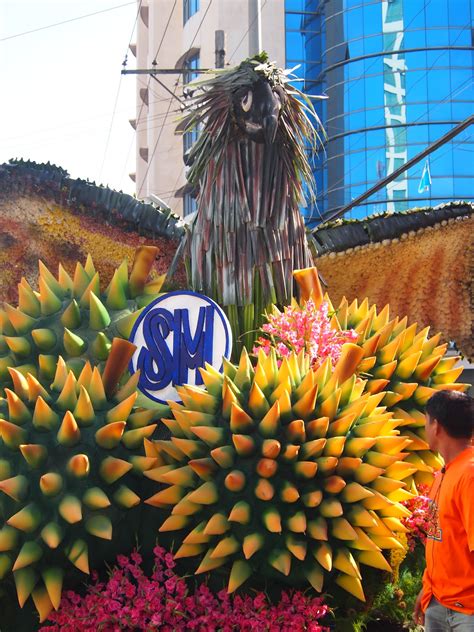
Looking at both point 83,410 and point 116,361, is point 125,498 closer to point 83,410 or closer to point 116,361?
point 83,410

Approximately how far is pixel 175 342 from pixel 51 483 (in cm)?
160

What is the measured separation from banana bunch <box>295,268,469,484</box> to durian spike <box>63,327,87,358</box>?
70.4 inches

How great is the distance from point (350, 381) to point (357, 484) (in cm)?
63

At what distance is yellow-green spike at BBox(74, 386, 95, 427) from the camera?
462 centimetres

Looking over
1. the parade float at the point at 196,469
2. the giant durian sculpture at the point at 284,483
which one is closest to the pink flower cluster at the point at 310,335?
the parade float at the point at 196,469

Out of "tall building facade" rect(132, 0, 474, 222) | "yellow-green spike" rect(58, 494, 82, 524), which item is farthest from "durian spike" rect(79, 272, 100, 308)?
"tall building facade" rect(132, 0, 474, 222)

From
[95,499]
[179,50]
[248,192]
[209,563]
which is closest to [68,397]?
[95,499]

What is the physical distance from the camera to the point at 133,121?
60125 mm

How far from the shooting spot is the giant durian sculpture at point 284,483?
427 centimetres

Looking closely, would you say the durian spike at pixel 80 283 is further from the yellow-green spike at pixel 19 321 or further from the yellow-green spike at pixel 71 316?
the yellow-green spike at pixel 19 321

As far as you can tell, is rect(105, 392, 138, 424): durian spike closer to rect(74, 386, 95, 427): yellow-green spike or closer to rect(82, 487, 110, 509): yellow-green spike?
rect(74, 386, 95, 427): yellow-green spike

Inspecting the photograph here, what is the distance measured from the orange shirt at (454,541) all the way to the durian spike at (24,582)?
6.66 feet

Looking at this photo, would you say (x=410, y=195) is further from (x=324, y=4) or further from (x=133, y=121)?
(x=133, y=121)

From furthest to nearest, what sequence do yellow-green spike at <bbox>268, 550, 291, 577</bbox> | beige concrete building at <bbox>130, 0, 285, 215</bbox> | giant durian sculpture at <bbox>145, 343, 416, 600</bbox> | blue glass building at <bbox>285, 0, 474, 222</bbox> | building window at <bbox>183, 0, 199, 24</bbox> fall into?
1. building window at <bbox>183, 0, 199, 24</bbox>
2. blue glass building at <bbox>285, 0, 474, 222</bbox>
3. beige concrete building at <bbox>130, 0, 285, 215</bbox>
4. giant durian sculpture at <bbox>145, 343, 416, 600</bbox>
5. yellow-green spike at <bbox>268, 550, 291, 577</bbox>
